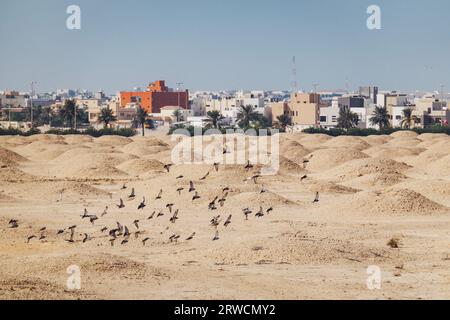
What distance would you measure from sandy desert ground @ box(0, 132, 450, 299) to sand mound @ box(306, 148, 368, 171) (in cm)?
84

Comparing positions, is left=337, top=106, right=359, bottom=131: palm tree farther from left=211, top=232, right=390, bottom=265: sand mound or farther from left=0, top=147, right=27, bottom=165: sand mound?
left=211, top=232, right=390, bottom=265: sand mound

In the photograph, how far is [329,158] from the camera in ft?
237

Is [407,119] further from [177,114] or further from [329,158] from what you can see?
[329,158]

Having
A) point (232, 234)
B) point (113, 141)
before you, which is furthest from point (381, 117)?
point (232, 234)

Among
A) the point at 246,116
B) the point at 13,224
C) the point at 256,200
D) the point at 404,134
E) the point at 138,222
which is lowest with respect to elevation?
the point at 138,222

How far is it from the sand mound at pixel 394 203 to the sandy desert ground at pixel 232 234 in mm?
77

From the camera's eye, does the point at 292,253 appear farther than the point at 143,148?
No

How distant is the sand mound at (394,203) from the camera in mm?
42750

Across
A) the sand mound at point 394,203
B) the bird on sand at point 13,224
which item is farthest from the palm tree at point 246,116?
the bird on sand at point 13,224

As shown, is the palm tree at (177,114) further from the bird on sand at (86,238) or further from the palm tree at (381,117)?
the bird on sand at (86,238)

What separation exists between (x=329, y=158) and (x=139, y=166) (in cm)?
1502

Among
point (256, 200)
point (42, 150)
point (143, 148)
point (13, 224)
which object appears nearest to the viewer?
point (13, 224)
